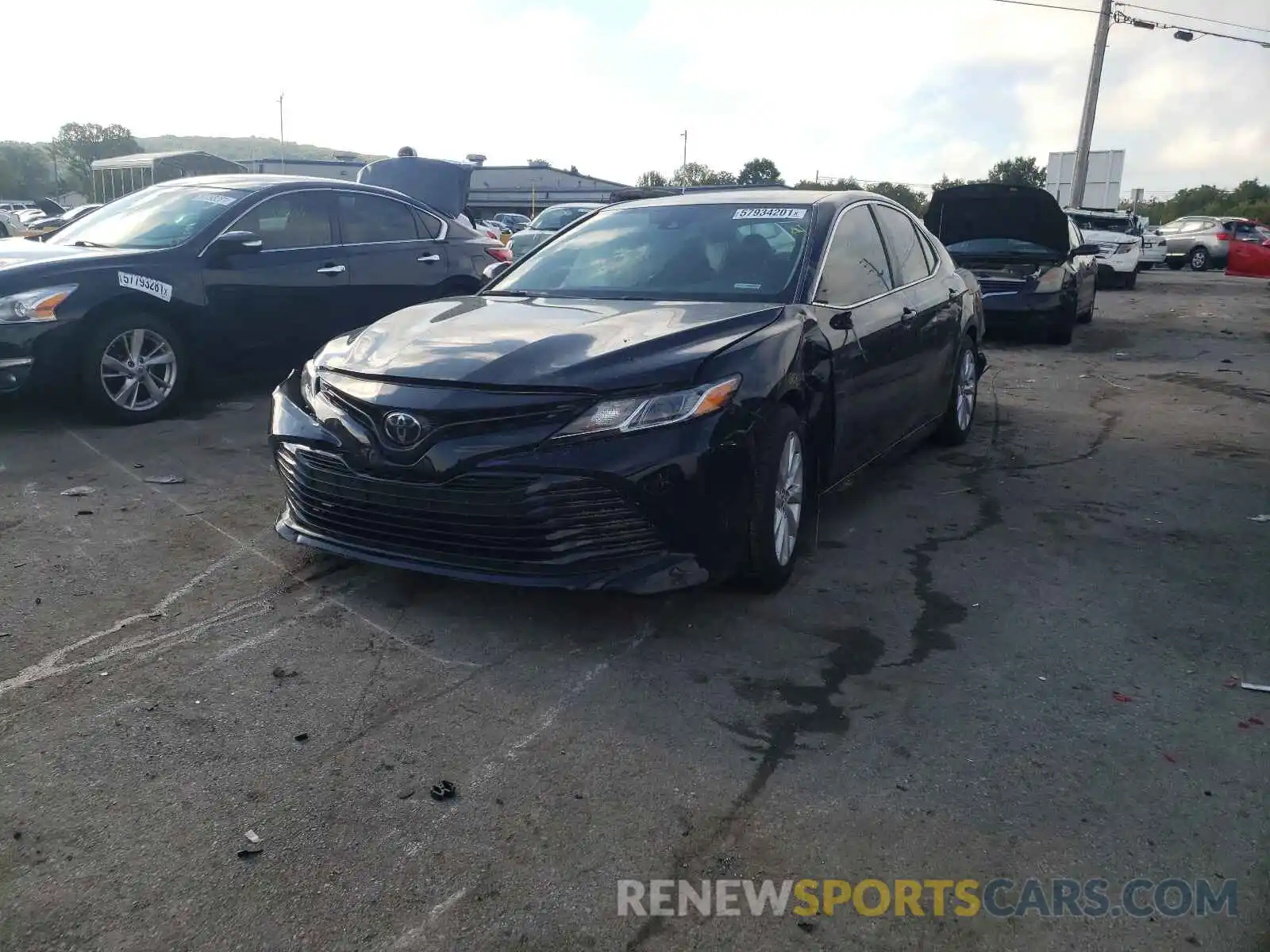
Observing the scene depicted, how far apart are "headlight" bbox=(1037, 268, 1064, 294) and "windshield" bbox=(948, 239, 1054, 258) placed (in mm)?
213

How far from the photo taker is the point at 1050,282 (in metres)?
12.1

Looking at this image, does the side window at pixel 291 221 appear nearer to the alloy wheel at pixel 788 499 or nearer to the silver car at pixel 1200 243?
the alloy wheel at pixel 788 499

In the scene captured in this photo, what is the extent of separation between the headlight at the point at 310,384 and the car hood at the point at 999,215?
30.6 feet

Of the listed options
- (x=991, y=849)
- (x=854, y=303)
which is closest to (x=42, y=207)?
(x=854, y=303)

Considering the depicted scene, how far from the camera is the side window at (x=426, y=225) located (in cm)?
880

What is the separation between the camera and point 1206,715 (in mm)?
3439

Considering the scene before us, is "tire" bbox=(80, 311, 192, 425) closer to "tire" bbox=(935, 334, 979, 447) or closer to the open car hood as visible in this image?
"tire" bbox=(935, 334, 979, 447)

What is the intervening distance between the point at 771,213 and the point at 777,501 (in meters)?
1.69

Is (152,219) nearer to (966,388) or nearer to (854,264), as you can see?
(854,264)

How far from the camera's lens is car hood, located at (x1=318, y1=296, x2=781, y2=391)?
3803mm

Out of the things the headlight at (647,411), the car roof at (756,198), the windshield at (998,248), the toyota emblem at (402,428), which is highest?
the car roof at (756,198)

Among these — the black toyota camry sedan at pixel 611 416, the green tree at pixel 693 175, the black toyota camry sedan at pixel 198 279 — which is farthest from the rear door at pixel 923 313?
the green tree at pixel 693 175

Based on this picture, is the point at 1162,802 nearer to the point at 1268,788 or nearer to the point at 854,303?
the point at 1268,788

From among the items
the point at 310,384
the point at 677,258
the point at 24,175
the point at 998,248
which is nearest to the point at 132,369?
the point at 310,384
